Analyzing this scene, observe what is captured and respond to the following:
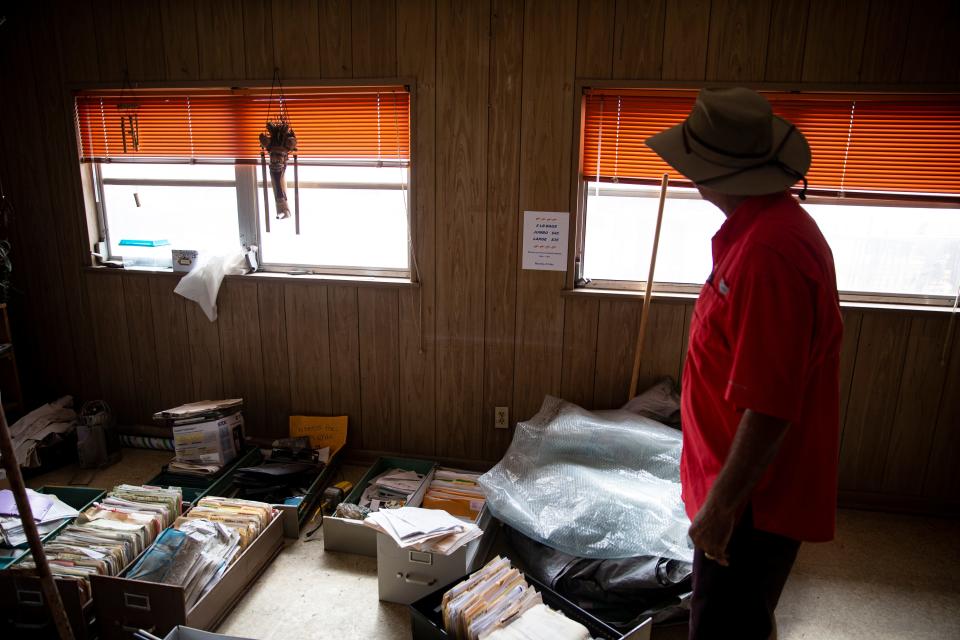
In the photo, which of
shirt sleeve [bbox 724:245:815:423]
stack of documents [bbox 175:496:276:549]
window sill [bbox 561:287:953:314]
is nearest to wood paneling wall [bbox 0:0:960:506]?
window sill [bbox 561:287:953:314]

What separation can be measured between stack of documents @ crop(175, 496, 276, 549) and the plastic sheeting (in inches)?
35.1

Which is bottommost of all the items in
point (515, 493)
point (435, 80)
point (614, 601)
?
point (614, 601)

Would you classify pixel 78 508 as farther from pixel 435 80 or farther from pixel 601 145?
pixel 601 145

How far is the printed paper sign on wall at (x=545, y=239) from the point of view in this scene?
274 cm

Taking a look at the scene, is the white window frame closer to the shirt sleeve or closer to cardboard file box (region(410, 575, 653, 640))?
cardboard file box (region(410, 575, 653, 640))

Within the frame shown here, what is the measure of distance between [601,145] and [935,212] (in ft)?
4.86

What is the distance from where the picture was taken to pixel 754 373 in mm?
1116

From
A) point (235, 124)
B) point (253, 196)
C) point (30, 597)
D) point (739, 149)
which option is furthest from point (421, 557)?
point (235, 124)

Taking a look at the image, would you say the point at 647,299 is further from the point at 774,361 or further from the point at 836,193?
the point at 774,361

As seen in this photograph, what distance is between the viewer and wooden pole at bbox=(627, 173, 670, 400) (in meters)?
2.58

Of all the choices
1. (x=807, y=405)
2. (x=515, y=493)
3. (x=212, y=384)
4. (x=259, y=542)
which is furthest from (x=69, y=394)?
(x=807, y=405)

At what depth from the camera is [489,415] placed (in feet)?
9.86

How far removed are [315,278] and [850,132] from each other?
2.56m

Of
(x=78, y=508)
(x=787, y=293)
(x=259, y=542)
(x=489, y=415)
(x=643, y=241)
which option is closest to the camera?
(x=787, y=293)
